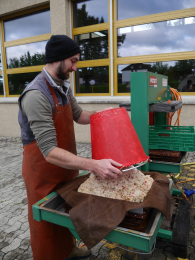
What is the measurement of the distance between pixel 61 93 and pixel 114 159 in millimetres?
711

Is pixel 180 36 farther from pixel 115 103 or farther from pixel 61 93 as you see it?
pixel 61 93

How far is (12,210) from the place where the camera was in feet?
10.5

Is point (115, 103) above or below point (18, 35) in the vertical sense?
below

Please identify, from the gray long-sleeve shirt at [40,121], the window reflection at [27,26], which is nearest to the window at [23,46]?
the window reflection at [27,26]

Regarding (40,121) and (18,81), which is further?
(18,81)

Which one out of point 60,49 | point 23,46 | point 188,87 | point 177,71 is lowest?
point 188,87

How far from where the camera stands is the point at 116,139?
4.47 feet

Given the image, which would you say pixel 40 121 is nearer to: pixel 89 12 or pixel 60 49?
pixel 60 49

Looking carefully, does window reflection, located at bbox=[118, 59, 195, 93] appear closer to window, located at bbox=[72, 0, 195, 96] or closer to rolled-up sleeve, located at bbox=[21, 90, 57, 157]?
window, located at bbox=[72, 0, 195, 96]

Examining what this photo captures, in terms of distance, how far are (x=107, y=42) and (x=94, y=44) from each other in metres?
0.41

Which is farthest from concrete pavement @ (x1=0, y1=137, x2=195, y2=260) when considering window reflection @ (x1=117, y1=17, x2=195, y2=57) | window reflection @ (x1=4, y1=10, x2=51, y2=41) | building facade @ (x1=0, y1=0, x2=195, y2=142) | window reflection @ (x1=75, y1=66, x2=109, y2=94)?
window reflection @ (x1=4, y1=10, x2=51, y2=41)

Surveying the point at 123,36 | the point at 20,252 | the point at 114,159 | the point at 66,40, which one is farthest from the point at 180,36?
the point at 20,252

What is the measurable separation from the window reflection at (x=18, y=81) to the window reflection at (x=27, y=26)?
50.2 inches

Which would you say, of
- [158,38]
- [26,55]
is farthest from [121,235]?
[26,55]
